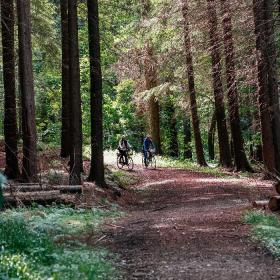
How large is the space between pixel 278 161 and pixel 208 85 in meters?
8.59

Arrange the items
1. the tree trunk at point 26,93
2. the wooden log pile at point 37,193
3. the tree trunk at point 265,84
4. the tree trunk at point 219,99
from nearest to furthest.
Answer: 1. the wooden log pile at point 37,193
2. the tree trunk at point 26,93
3. the tree trunk at point 265,84
4. the tree trunk at point 219,99

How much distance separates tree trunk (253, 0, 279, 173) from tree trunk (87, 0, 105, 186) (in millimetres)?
4767

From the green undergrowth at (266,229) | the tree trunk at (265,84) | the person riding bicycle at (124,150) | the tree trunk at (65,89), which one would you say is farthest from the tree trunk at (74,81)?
the person riding bicycle at (124,150)

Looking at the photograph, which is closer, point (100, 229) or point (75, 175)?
point (100, 229)

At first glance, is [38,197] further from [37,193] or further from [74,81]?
[74,81]

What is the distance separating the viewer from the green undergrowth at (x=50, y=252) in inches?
224

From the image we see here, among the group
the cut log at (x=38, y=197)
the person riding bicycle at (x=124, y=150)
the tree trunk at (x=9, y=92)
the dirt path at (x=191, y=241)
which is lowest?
the dirt path at (x=191, y=241)

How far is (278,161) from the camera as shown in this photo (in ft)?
56.0

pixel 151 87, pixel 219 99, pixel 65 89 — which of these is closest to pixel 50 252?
pixel 65 89

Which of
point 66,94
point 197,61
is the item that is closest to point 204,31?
point 197,61

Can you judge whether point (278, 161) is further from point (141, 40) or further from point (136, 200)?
point (141, 40)

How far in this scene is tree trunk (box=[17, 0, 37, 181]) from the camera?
44.6 ft

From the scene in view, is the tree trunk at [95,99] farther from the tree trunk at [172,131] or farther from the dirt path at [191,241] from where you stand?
the tree trunk at [172,131]

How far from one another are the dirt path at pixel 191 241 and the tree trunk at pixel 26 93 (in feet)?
9.60
